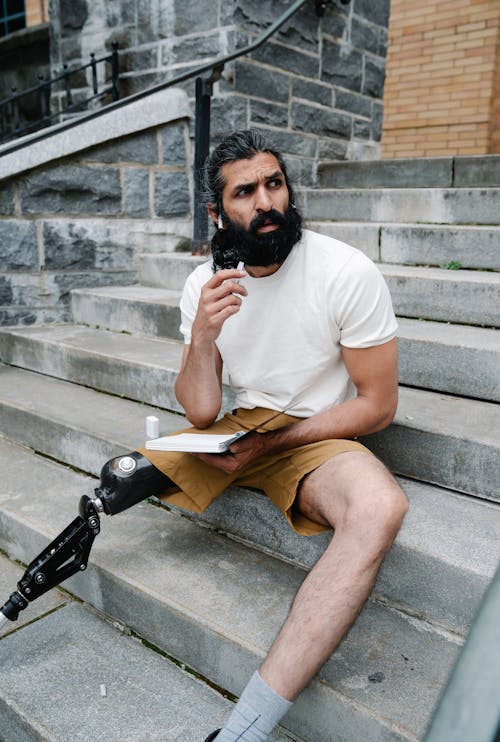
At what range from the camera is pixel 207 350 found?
6.75 feet

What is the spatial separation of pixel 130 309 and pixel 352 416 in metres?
2.17

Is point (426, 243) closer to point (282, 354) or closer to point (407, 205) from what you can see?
point (407, 205)

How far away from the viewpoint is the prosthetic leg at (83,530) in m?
1.89

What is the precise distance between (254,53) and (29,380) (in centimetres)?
264

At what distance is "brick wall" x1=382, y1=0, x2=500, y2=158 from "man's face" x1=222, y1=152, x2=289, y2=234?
5.31 m

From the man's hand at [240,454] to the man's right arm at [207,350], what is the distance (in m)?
0.19

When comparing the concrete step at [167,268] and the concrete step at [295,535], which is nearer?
the concrete step at [295,535]

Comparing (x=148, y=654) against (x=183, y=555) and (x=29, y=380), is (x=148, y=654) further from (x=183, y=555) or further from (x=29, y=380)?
(x=29, y=380)

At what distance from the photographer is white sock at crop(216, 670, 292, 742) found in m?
1.45

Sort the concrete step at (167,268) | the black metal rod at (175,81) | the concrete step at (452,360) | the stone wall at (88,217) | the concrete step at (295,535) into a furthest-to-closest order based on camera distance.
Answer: the concrete step at (167,268) → the stone wall at (88,217) → the black metal rod at (175,81) → the concrete step at (452,360) → the concrete step at (295,535)

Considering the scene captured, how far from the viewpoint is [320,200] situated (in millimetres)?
4289

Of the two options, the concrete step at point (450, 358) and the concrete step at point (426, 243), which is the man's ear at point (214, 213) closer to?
the concrete step at point (450, 358)

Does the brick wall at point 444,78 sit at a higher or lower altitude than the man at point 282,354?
higher

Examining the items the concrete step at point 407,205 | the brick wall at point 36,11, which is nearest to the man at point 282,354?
the concrete step at point 407,205
